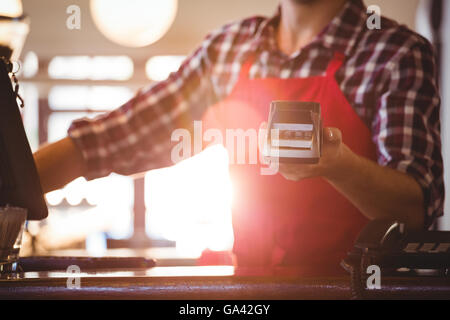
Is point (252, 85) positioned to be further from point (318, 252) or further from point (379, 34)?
point (318, 252)

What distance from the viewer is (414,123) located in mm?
1093

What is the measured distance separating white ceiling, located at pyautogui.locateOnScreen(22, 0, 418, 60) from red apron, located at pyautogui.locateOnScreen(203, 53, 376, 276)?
2.88 meters

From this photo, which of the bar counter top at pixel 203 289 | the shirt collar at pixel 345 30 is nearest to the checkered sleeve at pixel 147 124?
the shirt collar at pixel 345 30

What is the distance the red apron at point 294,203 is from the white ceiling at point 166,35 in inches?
114

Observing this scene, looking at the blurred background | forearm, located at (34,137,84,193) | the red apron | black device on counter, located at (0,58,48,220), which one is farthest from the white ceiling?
black device on counter, located at (0,58,48,220)

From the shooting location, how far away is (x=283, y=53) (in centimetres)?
133

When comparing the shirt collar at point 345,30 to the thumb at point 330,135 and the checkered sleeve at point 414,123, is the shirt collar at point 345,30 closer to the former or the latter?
the checkered sleeve at point 414,123

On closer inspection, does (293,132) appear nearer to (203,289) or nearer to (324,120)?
(203,289)

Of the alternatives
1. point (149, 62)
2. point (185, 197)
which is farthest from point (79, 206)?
point (149, 62)

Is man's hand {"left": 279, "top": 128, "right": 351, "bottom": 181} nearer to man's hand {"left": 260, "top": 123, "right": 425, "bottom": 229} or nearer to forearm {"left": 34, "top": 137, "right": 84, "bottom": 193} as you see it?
man's hand {"left": 260, "top": 123, "right": 425, "bottom": 229}

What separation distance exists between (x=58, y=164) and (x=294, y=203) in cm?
50

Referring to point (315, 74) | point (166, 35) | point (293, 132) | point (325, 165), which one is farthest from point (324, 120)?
point (166, 35)

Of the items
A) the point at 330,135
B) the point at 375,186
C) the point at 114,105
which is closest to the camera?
the point at 330,135
